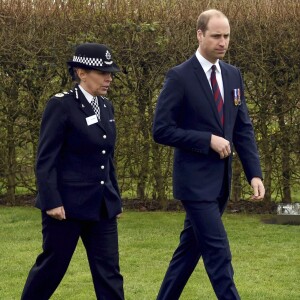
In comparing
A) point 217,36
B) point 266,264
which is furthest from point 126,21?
point 217,36

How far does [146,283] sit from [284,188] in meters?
4.39

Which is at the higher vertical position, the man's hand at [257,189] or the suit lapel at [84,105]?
the suit lapel at [84,105]

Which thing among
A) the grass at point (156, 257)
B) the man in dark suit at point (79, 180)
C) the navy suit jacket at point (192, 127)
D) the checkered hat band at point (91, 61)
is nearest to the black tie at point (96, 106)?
the man in dark suit at point (79, 180)

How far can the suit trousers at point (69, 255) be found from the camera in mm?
5168

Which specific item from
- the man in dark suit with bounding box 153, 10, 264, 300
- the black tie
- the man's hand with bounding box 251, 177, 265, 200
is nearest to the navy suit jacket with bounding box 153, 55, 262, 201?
the man in dark suit with bounding box 153, 10, 264, 300

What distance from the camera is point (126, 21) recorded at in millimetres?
10883

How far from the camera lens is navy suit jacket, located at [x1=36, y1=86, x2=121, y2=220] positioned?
198 inches

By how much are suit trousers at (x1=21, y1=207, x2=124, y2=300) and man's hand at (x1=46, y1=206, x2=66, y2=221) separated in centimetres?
12

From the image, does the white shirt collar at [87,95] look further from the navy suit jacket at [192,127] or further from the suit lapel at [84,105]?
the navy suit jacket at [192,127]

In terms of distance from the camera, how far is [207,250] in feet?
17.1

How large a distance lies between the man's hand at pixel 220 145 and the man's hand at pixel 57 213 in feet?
3.14

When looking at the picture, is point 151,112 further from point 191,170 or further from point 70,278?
point 191,170

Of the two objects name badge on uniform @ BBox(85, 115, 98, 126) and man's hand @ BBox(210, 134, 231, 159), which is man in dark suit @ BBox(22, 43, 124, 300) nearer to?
name badge on uniform @ BBox(85, 115, 98, 126)

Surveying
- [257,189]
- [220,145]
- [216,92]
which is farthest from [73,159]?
[257,189]
